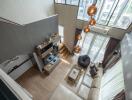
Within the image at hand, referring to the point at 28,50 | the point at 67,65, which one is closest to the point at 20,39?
the point at 28,50

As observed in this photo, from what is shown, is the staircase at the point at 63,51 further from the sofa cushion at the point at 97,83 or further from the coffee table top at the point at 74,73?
the sofa cushion at the point at 97,83

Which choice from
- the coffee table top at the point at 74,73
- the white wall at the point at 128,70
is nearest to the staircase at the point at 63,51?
the coffee table top at the point at 74,73

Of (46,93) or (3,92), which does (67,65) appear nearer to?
(46,93)

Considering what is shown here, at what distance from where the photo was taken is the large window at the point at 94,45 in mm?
4516

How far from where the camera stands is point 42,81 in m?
4.15

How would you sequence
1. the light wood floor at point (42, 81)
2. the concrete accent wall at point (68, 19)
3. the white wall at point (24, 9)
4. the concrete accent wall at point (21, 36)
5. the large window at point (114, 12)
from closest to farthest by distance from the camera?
1. the concrete accent wall at point (21, 36)
2. the white wall at point (24, 9)
3. the large window at point (114, 12)
4. the light wood floor at point (42, 81)
5. the concrete accent wall at point (68, 19)

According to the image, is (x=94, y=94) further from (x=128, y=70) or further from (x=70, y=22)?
(x=70, y=22)

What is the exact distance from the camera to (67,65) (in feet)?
16.6

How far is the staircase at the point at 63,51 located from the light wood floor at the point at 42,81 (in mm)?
1063

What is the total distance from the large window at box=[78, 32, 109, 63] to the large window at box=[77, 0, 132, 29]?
780 mm

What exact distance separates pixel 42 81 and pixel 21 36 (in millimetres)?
2417

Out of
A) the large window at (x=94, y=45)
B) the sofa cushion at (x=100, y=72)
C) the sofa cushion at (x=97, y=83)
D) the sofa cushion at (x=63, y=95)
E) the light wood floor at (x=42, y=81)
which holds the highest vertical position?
the large window at (x=94, y=45)

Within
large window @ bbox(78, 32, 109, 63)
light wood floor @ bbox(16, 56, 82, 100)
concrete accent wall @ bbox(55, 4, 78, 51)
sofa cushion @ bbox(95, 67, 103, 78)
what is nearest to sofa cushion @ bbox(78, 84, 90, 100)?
light wood floor @ bbox(16, 56, 82, 100)

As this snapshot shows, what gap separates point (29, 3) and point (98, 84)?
14.5 feet
